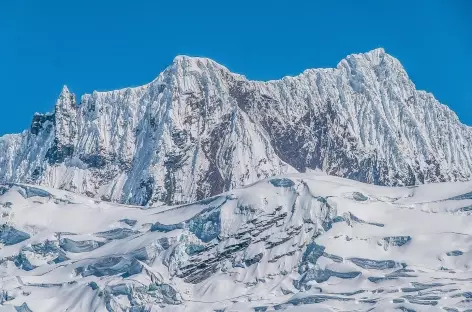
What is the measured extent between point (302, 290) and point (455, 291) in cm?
2346

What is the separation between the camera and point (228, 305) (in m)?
198

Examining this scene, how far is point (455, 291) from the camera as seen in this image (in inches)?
7446

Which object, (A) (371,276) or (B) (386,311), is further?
(A) (371,276)

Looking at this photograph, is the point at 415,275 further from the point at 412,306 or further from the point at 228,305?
the point at 228,305

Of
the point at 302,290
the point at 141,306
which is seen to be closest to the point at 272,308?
the point at 302,290

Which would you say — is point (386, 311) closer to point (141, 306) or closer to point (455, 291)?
point (455, 291)

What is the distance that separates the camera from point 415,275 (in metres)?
198

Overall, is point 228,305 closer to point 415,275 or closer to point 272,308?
point 272,308

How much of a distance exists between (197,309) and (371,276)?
26.4m

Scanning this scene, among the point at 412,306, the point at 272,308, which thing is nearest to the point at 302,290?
the point at 272,308

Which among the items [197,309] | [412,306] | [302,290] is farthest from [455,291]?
[197,309]

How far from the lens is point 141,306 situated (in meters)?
200

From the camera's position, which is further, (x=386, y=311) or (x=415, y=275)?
(x=415, y=275)

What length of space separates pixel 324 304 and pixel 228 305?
15171 millimetres
